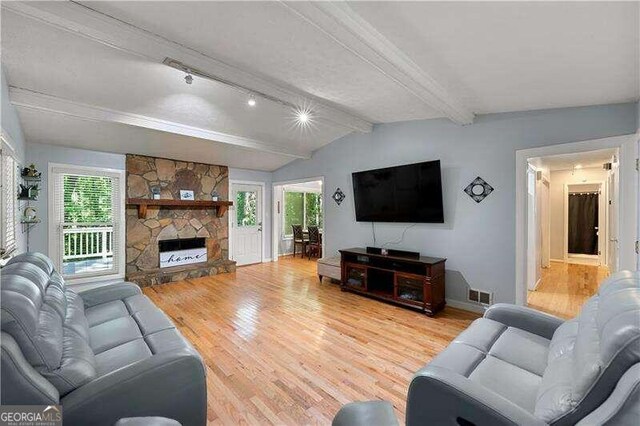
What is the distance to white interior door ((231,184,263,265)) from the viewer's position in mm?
6527

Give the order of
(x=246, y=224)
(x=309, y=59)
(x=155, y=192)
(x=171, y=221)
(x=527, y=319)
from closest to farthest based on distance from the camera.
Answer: (x=527, y=319)
(x=309, y=59)
(x=155, y=192)
(x=171, y=221)
(x=246, y=224)

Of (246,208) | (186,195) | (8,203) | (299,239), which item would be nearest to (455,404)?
(8,203)

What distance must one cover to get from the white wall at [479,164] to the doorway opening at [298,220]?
3.07 m

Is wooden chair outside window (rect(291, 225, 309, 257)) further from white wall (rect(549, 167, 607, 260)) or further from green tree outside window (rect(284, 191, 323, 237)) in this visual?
white wall (rect(549, 167, 607, 260))

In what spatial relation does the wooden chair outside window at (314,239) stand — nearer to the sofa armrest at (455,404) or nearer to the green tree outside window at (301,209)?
the green tree outside window at (301,209)

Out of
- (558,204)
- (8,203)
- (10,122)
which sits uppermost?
(10,122)

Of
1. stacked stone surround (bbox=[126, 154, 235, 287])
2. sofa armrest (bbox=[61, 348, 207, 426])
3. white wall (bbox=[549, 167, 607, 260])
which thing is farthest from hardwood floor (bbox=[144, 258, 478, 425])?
white wall (bbox=[549, 167, 607, 260])

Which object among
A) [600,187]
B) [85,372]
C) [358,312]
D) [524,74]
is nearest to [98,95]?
[85,372]

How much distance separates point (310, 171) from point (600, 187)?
6570mm

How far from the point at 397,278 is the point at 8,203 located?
4.44 m

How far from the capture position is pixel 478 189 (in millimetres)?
3623

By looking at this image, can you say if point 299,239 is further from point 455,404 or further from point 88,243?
point 455,404

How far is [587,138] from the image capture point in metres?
2.89

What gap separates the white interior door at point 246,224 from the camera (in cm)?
653
